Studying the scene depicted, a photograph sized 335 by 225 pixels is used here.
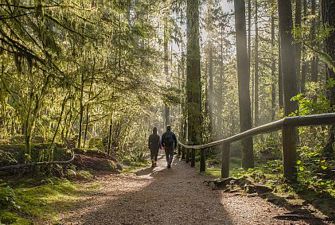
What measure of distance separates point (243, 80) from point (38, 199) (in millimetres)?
8655

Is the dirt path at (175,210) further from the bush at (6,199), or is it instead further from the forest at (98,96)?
the bush at (6,199)

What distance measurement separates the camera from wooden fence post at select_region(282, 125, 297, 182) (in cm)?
526

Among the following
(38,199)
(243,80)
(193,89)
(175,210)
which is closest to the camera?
(175,210)

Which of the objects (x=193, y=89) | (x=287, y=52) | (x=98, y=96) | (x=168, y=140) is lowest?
(x=168, y=140)

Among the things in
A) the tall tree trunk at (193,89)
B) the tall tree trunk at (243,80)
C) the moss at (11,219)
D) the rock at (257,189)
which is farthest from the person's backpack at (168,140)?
the moss at (11,219)

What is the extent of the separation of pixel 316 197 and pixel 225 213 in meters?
1.23

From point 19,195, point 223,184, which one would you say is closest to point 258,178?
point 223,184

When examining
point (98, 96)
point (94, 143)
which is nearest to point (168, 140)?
point (94, 143)

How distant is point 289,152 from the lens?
5.33 m

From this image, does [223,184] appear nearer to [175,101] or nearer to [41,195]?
[41,195]

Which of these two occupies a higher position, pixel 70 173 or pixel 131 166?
pixel 70 173

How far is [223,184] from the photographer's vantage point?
806cm

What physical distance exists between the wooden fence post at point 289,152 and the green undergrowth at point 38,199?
3.41m

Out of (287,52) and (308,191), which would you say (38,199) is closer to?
(308,191)
